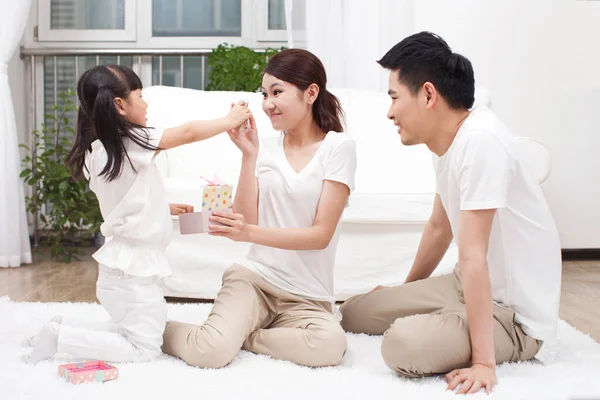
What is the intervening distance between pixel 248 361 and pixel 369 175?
1345mm

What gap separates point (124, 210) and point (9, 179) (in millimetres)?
1943

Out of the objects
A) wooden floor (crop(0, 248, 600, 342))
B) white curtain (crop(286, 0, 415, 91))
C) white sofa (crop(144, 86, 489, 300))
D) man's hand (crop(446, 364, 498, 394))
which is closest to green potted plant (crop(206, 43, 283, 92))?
white curtain (crop(286, 0, 415, 91))

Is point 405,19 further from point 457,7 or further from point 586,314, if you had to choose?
point 586,314

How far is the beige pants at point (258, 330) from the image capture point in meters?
1.69

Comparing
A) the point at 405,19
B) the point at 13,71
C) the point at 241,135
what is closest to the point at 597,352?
the point at 241,135

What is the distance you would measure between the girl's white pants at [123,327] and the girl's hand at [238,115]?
16.8 inches

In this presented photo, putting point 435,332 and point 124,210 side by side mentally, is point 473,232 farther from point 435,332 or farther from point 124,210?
point 124,210

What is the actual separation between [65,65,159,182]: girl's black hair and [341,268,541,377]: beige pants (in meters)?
0.74

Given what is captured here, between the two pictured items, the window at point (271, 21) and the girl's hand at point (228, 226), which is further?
the window at point (271, 21)

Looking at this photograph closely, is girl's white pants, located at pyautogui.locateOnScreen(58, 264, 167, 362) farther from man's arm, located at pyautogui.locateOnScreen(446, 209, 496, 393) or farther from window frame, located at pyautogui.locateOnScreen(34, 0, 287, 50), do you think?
window frame, located at pyautogui.locateOnScreen(34, 0, 287, 50)

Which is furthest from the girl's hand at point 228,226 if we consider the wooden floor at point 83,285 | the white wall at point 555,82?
the white wall at point 555,82

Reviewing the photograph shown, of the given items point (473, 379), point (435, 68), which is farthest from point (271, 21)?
point (473, 379)

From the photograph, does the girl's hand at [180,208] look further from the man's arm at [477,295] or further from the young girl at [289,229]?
the man's arm at [477,295]

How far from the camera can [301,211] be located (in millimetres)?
1856
